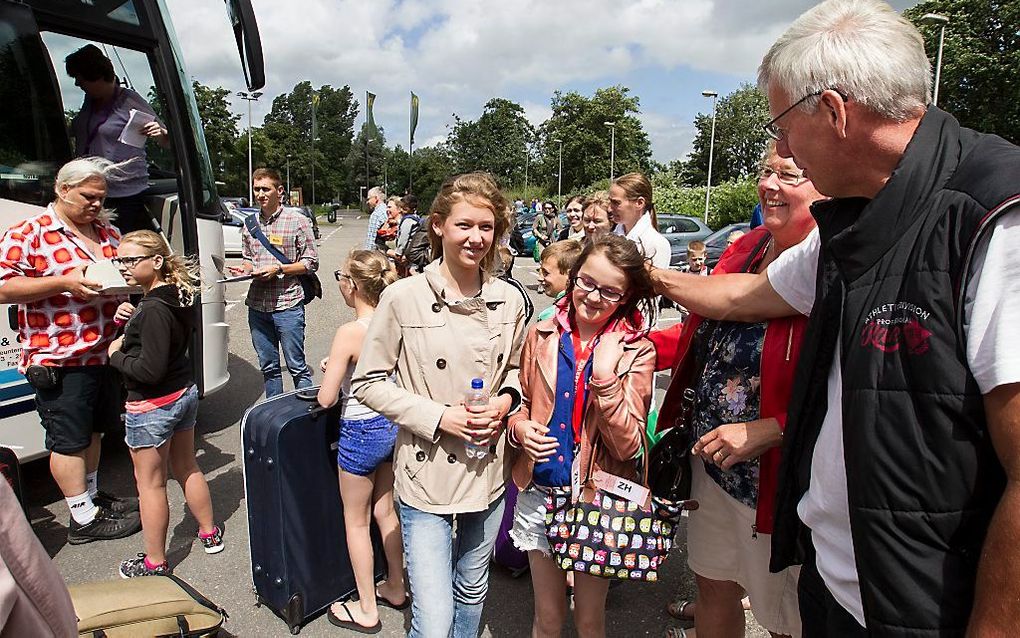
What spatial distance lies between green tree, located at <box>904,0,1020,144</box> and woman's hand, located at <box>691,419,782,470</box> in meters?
40.0

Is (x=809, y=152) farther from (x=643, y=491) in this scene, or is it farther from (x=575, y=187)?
(x=575, y=187)

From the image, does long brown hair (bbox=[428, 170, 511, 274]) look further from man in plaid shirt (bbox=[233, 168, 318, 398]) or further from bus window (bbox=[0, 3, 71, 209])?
man in plaid shirt (bbox=[233, 168, 318, 398])

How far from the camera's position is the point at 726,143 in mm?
76062

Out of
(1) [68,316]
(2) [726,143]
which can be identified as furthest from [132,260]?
(2) [726,143]

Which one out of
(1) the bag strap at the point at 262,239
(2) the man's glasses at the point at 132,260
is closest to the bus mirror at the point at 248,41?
(1) the bag strap at the point at 262,239

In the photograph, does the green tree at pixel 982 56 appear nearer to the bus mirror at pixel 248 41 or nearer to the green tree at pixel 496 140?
the bus mirror at pixel 248 41

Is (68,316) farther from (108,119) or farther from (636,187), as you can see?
(636,187)

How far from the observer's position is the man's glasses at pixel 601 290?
2156mm

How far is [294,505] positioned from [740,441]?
1.92 meters

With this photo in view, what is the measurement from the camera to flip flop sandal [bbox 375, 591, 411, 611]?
3057mm

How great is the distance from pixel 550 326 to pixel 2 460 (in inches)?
106

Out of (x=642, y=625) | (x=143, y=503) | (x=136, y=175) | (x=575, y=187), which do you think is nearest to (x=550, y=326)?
(x=642, y=625)

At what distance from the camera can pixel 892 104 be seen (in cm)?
120

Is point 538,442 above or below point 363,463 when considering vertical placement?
above
